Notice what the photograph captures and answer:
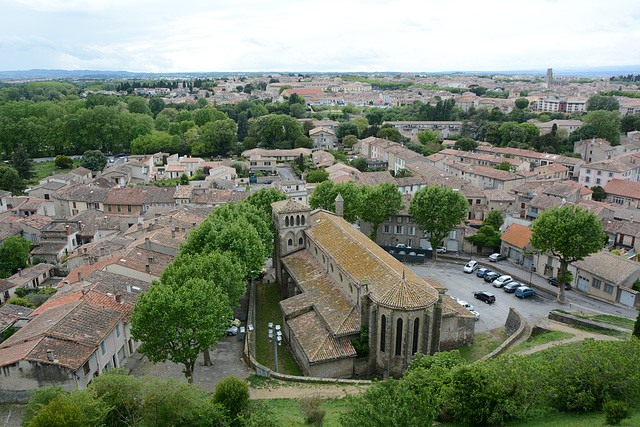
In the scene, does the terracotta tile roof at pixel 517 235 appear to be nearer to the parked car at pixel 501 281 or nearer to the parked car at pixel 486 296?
the parked car at pixel 501 281

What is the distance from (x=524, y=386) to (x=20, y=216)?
80.2m

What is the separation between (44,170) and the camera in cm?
11675

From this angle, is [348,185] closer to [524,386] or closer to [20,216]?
[524,386]

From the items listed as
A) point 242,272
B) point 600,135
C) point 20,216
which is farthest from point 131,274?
point 600,135

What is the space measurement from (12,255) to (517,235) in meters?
67.7

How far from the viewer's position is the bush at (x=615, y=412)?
21016 millimetres

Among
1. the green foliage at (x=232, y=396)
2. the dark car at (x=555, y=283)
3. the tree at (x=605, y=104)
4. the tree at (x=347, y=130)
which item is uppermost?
the tree at (x=605, y=104)

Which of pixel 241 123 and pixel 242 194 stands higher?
pixel 241 123

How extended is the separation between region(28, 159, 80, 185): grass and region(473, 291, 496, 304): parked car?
338 ft

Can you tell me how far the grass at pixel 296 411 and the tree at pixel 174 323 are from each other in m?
6.42

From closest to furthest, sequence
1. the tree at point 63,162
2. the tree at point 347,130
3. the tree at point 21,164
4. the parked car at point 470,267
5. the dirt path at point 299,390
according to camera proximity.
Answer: the dirt path at point 299,390, the parked car at point 470,267, the tree at point 21,164, the tree at point 63,162, the tree at point 347,130

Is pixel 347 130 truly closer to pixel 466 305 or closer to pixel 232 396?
pixel 466 305

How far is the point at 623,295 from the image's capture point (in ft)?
152

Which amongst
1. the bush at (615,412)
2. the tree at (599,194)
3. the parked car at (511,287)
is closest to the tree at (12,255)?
the parked car at (511,287)
